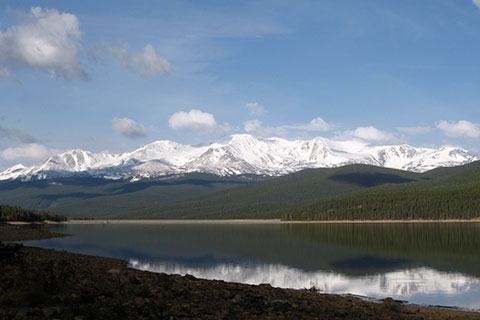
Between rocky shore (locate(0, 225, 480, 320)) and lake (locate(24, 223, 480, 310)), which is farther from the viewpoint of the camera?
lake (locate(24, 223, 480, 310))

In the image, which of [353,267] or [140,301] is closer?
[140,301]

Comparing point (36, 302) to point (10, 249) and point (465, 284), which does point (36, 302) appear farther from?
point (465, 284)

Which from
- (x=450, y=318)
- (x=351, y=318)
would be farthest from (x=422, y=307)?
(x=351, y=318)

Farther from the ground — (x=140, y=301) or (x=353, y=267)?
(x=140, y=301)

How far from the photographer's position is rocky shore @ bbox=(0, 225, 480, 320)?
21359mm

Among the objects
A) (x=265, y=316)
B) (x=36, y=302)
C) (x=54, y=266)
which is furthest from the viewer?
(x=54, y=266)

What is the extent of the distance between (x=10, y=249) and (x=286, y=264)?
140 ft

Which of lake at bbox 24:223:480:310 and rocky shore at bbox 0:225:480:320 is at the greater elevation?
rocky shore at bbox 0:225:480:320

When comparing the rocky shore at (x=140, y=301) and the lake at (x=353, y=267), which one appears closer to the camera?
the rocky shore at (x=140, y=301)

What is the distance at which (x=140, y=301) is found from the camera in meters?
25.0

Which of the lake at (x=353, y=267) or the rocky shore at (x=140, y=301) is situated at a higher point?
the rocky shore at (x=140, y=301)

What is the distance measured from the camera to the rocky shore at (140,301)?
21359 mm

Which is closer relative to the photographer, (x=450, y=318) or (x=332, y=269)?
(x=450, y=318)

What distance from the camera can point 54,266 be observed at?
33.6m
